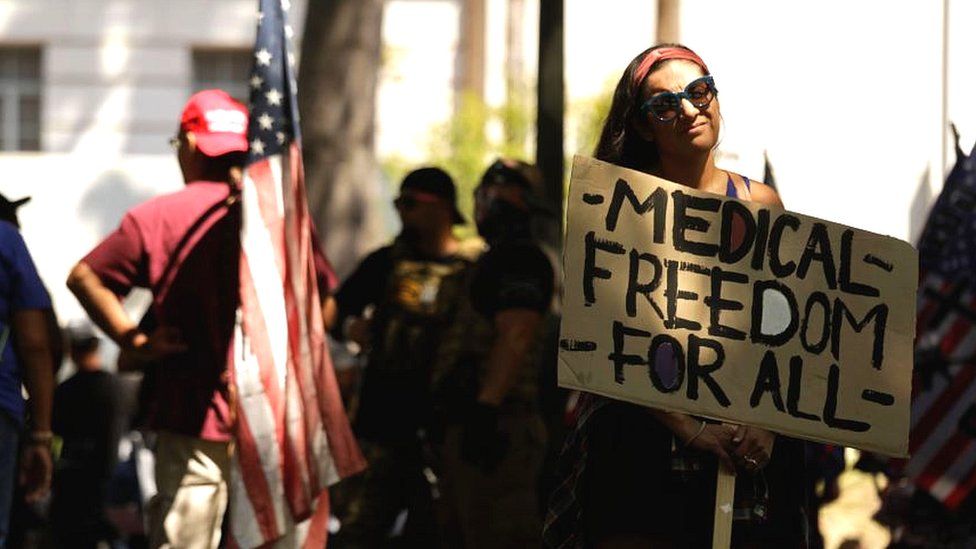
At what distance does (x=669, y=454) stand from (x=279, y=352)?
2.31 metres

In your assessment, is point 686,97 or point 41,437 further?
point 41,437

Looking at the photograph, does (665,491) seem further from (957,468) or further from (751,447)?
(957,468)

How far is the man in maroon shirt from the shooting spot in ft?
23.6

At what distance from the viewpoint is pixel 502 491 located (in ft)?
28.0

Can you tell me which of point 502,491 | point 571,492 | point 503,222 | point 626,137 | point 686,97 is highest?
point 686,97

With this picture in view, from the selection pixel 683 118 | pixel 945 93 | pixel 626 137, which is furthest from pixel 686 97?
pixel 945 93

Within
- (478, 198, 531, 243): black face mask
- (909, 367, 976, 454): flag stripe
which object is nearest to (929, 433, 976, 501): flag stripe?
(909, 367, 976, 454): flag stripe

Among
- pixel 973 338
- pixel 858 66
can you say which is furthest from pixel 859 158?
pixel 973 338

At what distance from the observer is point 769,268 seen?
5234 mm

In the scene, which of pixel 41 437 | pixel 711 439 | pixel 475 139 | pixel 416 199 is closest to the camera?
pixel 711 439

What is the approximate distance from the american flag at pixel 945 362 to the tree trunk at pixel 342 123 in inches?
211

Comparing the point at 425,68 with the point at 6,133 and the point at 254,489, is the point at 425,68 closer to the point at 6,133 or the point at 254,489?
the point at 6,133

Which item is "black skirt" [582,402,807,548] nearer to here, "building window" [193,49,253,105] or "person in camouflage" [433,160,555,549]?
"person in camouflage" [433,160,555,549]

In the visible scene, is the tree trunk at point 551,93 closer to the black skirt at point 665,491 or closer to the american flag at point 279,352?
the american flag at point 279,352
